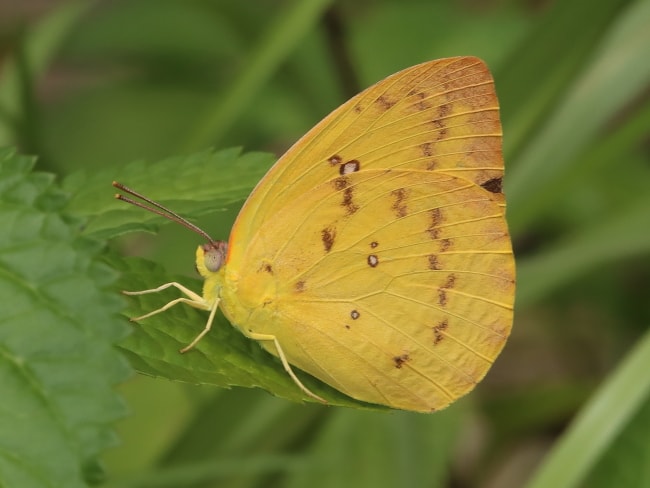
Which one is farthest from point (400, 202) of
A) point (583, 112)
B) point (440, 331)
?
point (583, 112)

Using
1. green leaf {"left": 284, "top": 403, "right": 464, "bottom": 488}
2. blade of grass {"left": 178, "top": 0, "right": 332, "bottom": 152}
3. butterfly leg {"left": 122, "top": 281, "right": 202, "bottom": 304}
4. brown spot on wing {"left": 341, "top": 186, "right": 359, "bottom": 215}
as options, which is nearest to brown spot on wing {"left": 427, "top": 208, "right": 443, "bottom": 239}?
brown spot on wing {"left": 341, "top": 186, "right": 359, "bottom": 215}

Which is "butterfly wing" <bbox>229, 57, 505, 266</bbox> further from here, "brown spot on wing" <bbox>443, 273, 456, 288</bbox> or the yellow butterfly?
"brown spot on wing" <bbox>443, 273, 456, 288</bbox>

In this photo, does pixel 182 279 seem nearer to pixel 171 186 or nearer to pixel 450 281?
pixel 171 186

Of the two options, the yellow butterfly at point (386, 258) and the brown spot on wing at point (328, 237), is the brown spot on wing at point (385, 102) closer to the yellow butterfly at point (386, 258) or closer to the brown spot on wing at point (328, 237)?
the yellow butterfly at point (386, 258)

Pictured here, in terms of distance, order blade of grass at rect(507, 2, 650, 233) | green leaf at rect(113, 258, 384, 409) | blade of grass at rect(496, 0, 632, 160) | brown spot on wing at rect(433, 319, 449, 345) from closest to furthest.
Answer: green leaf at rect(113, 258, 384, 409)
brown spot on wing at rect(433, 319, 449, 345)
blade of grass at rect(496, 0, 632, 160)
blade of grass at rect(507, 2, 650, 233)

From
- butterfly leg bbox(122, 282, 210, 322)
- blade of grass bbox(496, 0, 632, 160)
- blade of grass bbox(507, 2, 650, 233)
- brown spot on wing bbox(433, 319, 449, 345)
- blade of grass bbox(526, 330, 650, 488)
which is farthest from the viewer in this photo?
blade of grass bbox(507, 2, 650, 233)

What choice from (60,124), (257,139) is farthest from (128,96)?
(257,139)

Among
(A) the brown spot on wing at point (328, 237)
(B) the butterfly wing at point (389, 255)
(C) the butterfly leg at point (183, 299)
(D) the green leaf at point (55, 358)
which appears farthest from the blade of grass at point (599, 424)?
(D) the green leaf at point (55, 358)
